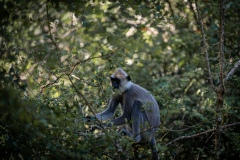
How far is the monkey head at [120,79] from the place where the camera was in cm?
554

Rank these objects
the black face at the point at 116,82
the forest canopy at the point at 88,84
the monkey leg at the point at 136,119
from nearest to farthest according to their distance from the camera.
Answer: the forest canopy at the point at 88,84 < the monkey leg at the point at 136,119 < the black face at the point at 116,82

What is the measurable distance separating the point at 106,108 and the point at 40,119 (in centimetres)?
291

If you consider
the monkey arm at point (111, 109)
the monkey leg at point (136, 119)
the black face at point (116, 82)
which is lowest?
the monkey leg at point (136, 119)

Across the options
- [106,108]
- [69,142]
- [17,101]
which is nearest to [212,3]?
[106,108]

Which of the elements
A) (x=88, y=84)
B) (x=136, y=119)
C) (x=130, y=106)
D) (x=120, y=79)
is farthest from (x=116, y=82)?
(x=88, y=84)

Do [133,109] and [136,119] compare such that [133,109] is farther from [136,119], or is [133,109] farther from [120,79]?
[120,79]

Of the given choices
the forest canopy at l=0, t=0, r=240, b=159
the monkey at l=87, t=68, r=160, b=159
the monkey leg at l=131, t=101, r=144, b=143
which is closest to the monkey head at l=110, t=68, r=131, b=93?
the monkey at l=87, t=68, r=160, b=159

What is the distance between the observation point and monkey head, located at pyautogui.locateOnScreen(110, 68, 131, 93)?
554cm

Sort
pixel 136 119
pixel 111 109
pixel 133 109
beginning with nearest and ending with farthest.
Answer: pixel 136 119
pixel 133 109
pixel 111 109

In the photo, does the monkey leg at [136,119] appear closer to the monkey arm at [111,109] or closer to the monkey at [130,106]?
the monkey at [130,106]

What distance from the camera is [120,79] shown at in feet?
18.2

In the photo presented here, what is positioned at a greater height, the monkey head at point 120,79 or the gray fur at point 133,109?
the monkey head at point 120,79

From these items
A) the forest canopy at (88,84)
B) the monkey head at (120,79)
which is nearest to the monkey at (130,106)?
the monkey head at (120,79)

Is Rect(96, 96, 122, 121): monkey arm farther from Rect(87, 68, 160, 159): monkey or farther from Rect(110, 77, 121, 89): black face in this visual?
Rect(110, 77, 121, 89): black face
